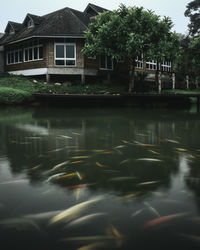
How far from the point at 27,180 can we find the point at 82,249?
140 cm

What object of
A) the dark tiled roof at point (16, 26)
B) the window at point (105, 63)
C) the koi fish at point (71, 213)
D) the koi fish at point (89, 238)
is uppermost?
the dark tiled roof at point (16, 26)

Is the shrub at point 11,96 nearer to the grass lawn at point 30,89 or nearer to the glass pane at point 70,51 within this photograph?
the grass lawn at point 30,89

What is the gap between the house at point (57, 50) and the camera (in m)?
22.2

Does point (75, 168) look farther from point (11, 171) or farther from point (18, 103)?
point (18, 103)

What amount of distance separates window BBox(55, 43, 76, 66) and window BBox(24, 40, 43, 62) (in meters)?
1.78

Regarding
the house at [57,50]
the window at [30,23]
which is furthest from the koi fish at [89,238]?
the window at [30,23]

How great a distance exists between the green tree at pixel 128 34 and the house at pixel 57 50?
96.9 inches

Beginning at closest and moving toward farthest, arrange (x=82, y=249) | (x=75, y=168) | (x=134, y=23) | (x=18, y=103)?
(x=82, y=249), (x=75, y=168), (x=18, y=103), (x=134, y=23)

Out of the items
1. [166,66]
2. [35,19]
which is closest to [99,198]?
[35,19]

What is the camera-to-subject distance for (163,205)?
2170 mm

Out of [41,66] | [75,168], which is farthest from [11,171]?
[41,66]

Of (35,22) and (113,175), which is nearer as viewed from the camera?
→ (113,175)

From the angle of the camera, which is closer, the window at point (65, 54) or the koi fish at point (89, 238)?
the koi fish at point (89, 238)

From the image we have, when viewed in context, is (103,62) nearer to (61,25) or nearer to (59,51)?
(59,51)
